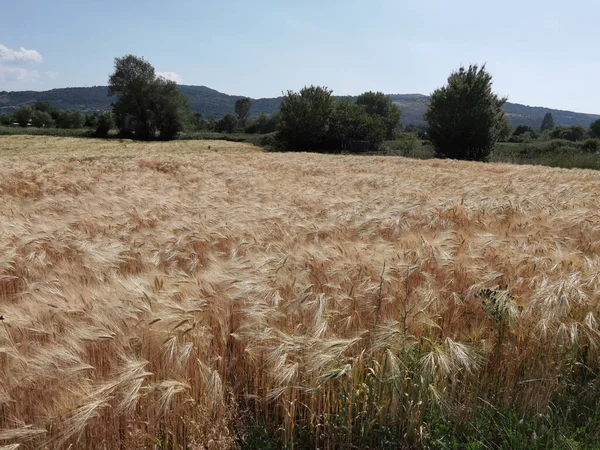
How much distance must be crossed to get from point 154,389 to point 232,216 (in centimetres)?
427

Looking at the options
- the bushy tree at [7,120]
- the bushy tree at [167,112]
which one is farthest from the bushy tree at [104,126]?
the bushy tree at [7,120]

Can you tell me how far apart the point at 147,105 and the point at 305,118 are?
29721mm

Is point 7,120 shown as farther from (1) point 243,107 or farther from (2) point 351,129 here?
(2) point 351,129

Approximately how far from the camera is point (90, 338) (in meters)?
2.16

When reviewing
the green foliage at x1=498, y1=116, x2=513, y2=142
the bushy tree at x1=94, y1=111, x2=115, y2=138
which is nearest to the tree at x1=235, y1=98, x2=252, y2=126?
the bushy tree at x1=94, y1=111, x2=115, y2=138

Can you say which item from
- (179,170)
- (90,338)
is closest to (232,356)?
(90,338)

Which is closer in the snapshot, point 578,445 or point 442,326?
point 578,445

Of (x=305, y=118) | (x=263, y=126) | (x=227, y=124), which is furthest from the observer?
(x=227, y=124)

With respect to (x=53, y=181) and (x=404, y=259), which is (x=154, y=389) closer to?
(x=404, y=259)

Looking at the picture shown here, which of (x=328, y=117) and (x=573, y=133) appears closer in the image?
(x=328, y=117)

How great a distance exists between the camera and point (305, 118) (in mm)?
45031

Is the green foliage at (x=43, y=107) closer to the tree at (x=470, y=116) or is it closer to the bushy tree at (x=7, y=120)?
the bushy tree at (x=7, y=120)

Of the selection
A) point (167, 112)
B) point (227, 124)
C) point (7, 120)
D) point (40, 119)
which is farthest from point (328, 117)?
point (7, 120)

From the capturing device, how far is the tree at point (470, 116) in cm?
3838
